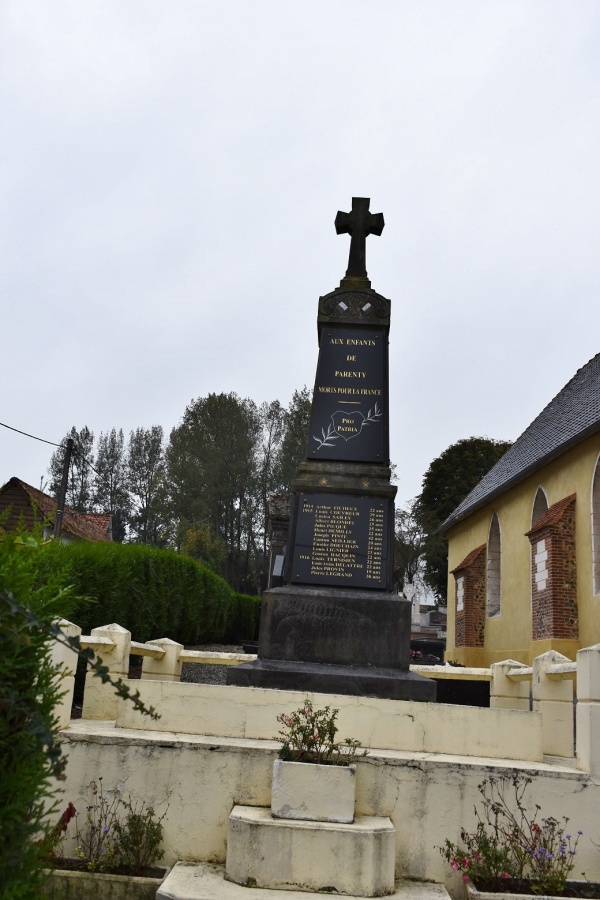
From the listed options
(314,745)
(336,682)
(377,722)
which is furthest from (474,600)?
(314,745)

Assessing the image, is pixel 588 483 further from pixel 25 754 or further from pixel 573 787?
pixel 25 754

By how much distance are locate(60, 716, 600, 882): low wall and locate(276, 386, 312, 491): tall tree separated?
3546 cm

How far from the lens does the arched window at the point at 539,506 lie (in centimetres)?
1552

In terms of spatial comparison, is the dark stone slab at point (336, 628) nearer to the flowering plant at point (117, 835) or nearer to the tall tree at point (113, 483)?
the flowering plant at point (117, 835)

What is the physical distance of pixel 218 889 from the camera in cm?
375

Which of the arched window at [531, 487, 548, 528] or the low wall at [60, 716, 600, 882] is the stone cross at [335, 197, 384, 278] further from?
the arched window at [531, 487, 548, 528]

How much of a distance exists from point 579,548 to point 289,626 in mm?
8641

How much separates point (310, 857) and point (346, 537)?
10.9 ft

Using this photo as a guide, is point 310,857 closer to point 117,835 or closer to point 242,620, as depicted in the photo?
point 117,835

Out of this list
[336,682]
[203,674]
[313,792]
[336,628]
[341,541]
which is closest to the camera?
[313,792]

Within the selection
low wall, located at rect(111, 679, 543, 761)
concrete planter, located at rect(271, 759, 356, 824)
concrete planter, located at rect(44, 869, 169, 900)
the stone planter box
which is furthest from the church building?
concrete planter, located at rect(44, 869, 169, 900)

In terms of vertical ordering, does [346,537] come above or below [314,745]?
above

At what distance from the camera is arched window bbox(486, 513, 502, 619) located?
18.7m

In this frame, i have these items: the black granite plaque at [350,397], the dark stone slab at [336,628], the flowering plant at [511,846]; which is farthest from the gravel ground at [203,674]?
the flowering plant at [511,846]
